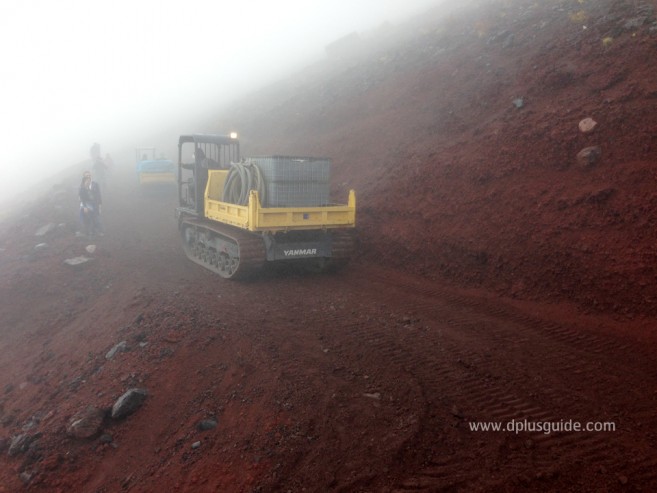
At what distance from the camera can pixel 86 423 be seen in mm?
5098

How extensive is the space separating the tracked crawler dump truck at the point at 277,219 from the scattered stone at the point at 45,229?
5.65 metres

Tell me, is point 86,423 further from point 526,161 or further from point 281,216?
point 526,161

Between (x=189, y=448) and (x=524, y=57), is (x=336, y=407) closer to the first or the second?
(x=189, y=448)

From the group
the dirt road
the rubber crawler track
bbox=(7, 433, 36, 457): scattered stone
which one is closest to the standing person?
the rubber crawler track

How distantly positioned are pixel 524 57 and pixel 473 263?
800cm

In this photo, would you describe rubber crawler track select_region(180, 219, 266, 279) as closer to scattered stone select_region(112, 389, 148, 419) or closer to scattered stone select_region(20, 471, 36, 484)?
scattered stone select_region(112, 389, 148, 419)

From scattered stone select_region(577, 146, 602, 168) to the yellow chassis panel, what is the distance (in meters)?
4.11

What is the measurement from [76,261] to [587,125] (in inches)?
437

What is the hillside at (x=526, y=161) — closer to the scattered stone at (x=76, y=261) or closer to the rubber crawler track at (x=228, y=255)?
the rubber crawler track at (x=228, y=255)

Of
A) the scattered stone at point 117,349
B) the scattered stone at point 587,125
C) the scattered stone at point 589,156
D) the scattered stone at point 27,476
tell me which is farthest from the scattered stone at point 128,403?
the scattered stone at point 587,125

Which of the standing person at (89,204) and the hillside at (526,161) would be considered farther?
the standing person at (89,204)

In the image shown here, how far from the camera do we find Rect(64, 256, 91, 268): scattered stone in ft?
37.2

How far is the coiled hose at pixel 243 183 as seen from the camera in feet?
30.7

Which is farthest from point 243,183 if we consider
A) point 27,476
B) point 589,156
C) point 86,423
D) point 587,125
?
point 587,125
